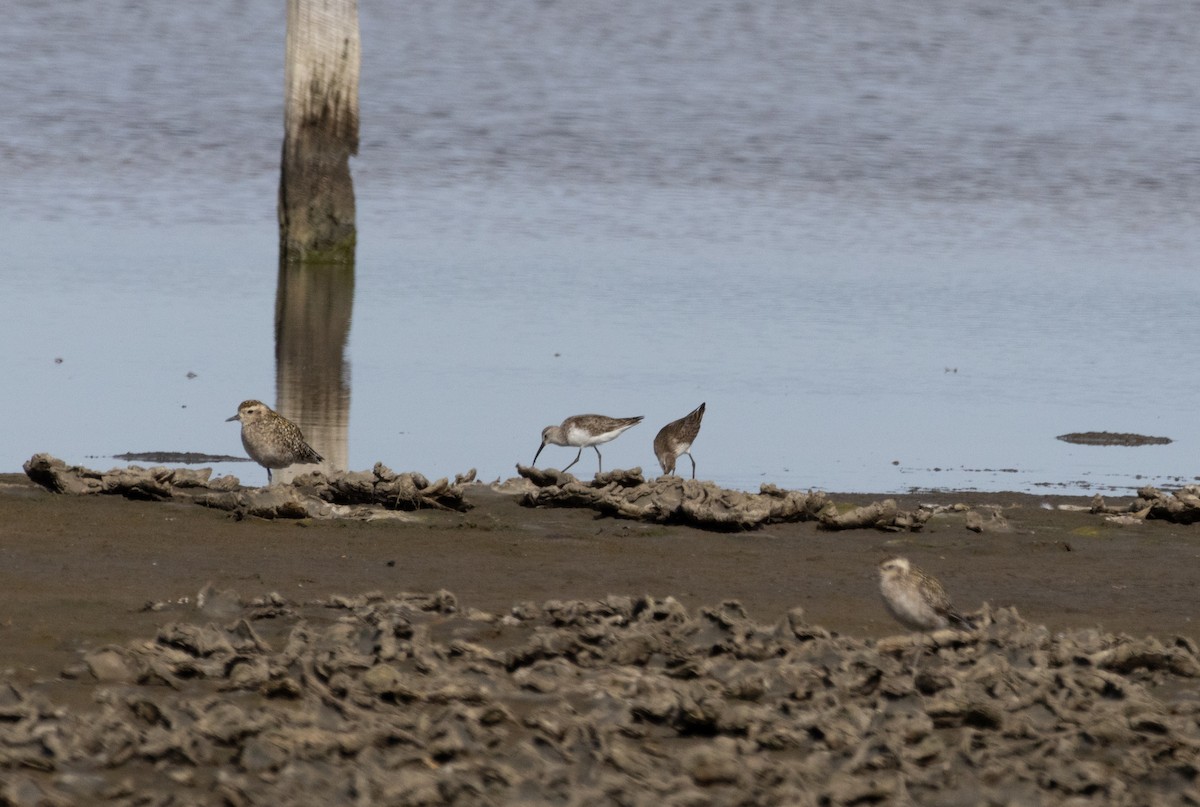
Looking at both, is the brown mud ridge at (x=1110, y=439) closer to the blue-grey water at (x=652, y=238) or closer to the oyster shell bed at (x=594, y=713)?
the blue-grey water at (x=652, y=238)

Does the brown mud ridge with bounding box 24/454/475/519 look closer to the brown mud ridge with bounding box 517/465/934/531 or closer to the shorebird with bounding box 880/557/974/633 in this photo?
the brown mud ridge with bounding box 517/465/934/531

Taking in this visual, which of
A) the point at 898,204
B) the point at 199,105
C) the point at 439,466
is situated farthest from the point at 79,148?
the point at 439,466

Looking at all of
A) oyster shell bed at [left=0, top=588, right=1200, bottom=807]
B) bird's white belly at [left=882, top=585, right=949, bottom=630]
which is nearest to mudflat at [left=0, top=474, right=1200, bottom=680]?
bird's white belly at [left=882, top=585, right=949, bottom=630]

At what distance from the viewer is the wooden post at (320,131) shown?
62.1 ft

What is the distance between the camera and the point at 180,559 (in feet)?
29.2

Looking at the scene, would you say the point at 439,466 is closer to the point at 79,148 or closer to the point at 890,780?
the point at 890,780

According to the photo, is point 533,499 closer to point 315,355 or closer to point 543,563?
point 543,563

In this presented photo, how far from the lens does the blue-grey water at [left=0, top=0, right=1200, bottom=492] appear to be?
45.4ft

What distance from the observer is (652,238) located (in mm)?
22391

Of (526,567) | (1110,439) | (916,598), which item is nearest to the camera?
(916,598)

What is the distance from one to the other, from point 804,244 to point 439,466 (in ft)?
35.0

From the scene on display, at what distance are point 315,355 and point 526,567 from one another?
24.3 feet

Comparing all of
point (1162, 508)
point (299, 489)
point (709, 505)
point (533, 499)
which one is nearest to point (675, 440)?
point (533, 499)

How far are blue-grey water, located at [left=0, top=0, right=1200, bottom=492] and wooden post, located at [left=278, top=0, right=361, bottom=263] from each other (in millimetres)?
541
